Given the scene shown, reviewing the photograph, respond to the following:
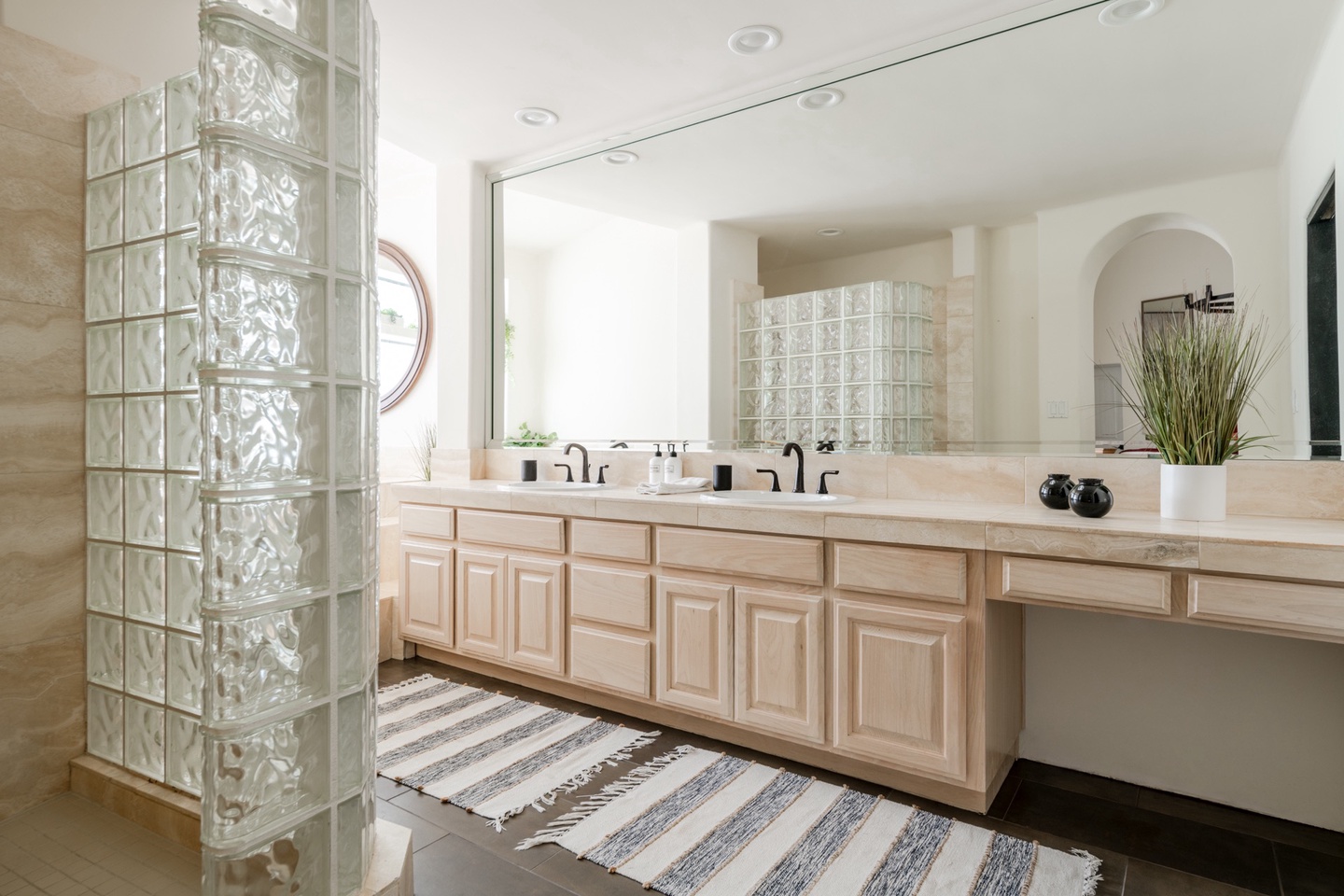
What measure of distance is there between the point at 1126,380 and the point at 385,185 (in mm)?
4441

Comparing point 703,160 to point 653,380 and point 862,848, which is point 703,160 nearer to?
point 653,380

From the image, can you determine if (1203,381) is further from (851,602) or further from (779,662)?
(779,662)

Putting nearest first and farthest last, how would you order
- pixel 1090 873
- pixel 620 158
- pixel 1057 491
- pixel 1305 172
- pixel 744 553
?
1. pixel 1090 873
2. pixel 1305 172
3. pixel 1057 491
4. pixel 744 553
5. pixel 620 158

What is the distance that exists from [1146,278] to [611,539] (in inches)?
76.0

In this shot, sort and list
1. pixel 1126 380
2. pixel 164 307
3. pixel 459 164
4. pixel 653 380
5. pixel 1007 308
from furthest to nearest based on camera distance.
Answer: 1. pixel 459 164
2. pixel 653 380
3. pixel 1007 308
4. pixel 1126 380
5. pixel 164 307

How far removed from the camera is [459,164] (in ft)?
12.3

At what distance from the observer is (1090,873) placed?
1.76 metres

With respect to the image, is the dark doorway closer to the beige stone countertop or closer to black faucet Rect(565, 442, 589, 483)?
the beige stone countertop

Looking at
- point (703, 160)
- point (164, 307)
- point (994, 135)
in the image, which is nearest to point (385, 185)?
point (703, 160)

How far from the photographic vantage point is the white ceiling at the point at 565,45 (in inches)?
87.8

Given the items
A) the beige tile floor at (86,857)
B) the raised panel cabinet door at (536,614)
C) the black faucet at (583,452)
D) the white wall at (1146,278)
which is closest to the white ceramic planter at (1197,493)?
the white wall at (1146,278)

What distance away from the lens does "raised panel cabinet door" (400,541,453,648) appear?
3246mm

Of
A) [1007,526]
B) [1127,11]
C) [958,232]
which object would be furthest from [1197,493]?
[1127,11]

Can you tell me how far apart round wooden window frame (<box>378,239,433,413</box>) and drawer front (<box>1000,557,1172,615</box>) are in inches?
153
